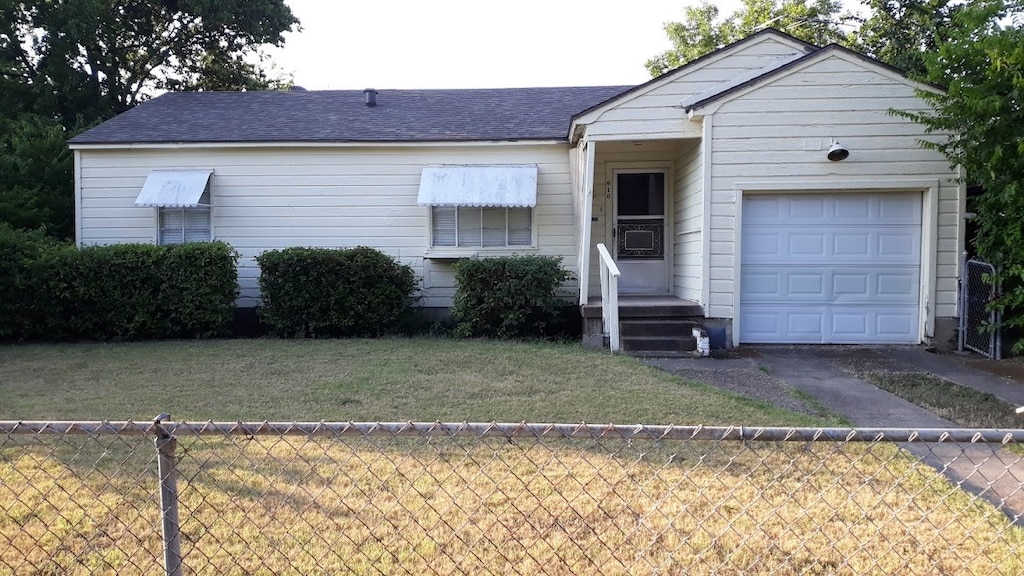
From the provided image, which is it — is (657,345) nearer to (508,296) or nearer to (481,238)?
(508,296)

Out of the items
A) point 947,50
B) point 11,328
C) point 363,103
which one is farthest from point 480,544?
point 363,103

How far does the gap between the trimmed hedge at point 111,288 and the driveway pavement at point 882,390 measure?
6605 millimetres

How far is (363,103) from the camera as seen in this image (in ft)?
44.8

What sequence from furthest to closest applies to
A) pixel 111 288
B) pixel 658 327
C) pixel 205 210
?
pixel 205 210 < pixel 111 288 < pixel 658 327

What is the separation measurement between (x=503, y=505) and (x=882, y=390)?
4869mm

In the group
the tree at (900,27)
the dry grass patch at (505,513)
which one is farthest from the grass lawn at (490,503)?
the tree at (900,27)

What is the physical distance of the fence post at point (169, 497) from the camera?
2.29 meters

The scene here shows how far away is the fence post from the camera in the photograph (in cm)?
229

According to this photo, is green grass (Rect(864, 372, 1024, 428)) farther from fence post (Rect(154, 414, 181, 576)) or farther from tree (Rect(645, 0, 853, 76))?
tree (Rect(645, 0, 853, 76))

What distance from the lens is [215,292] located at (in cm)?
1037

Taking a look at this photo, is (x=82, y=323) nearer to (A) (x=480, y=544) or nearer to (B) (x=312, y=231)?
(B) (x=312, y=231)

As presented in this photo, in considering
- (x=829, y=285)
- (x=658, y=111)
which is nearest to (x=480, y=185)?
(x=658, y=111)

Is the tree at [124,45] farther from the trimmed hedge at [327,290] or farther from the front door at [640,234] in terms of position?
the front door at [640,234]

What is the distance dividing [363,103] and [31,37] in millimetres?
11350
